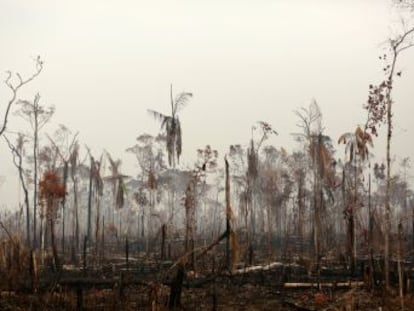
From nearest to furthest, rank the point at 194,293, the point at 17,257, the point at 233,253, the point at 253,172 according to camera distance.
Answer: the point at 233,253, the point at 17,257, the point at 194,293, the point at 253,172

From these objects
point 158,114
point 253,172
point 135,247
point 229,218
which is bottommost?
point 135,247

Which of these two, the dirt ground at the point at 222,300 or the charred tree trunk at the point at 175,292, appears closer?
the dirt ground at the point at 222,300

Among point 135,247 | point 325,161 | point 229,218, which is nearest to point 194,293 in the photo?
point 229,218

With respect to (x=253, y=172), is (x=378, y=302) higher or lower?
lower

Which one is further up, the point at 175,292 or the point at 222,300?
the point at 175,292

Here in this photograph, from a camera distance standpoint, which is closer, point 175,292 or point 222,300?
point 175,292

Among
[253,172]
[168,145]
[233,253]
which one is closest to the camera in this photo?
[233,253]

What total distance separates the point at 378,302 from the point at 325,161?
11.4 meters

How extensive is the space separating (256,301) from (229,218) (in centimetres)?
644

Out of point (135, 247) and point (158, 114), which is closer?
point (158, 114)

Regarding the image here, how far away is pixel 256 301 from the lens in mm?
16312

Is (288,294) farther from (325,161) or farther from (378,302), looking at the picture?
(325,161)

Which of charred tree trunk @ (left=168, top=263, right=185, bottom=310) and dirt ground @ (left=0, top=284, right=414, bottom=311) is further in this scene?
charred tree trunk @ (left=168, top=263, right=185, bottom=310)

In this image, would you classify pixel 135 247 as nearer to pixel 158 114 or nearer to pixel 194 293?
pixel 158 114
